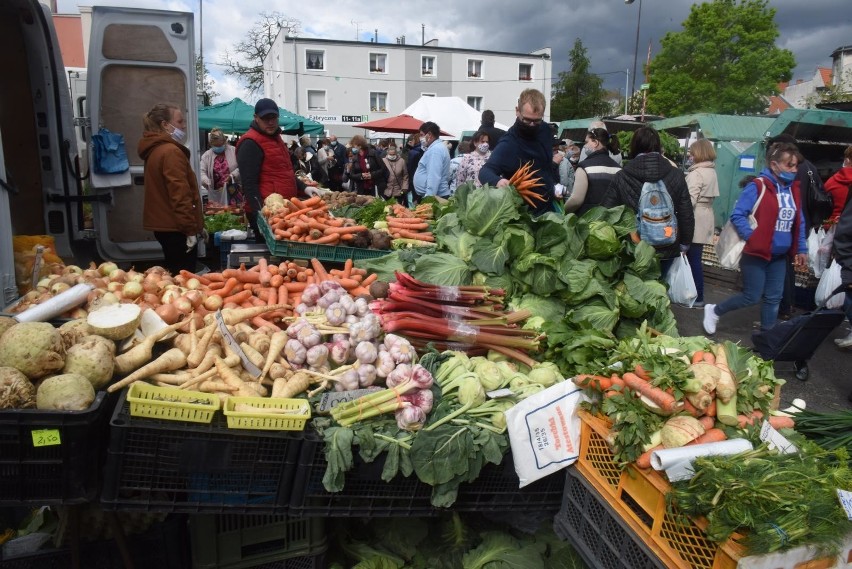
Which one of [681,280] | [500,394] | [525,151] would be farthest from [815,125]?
[500,394]

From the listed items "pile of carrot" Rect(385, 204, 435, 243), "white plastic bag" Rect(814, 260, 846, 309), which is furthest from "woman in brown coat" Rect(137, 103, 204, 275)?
"white plastic bag" Rect(814, 260, 846, 309)

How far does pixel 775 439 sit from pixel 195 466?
91.4 inches

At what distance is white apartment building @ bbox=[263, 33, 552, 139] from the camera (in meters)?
42.8

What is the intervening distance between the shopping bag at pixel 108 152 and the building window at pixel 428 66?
144 ft

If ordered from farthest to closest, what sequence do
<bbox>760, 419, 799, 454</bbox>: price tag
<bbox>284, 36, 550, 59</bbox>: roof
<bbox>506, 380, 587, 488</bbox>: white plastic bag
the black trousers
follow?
<bbox>284, 36, 550, 59</bbox>: roof
the black trousers
<bbox>506, 380, 587, 488</bbox>: white plastic bag
<bbox>760, 419, 799, 454</bbox>: price tag

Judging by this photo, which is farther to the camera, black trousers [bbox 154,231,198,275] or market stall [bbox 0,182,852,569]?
black trousers [bbox 154,231,198,275]

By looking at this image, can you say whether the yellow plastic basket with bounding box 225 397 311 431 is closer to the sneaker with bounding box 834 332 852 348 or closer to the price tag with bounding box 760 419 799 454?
the price tag with bounding box 760 419 799 454

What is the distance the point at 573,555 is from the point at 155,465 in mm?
1972

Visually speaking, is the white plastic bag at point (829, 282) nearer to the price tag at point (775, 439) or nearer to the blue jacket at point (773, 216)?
the blue jacket at point (773, 216)

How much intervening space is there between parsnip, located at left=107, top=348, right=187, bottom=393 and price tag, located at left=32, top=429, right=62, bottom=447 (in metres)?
0.35

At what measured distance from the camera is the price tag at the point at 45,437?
213cm

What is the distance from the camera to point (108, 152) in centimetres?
549

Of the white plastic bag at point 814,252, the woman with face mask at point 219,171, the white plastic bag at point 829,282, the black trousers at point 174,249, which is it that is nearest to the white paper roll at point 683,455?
the black trousers at point 174,249

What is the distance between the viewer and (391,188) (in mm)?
12750
